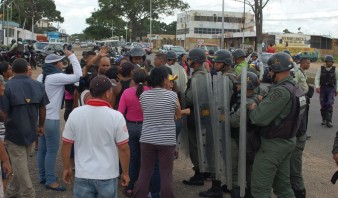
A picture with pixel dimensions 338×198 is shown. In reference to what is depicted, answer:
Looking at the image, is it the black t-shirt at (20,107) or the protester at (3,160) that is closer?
the protester at (3,160)

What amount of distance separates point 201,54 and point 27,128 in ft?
8.08

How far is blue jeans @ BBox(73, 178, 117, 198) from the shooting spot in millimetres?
3543

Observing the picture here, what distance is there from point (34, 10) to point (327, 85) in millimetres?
68459

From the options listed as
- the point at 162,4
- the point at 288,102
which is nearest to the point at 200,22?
the point at 162,4

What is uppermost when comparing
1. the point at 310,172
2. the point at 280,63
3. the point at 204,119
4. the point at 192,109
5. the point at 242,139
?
the point at 280,63

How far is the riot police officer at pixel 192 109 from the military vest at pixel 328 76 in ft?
18.9

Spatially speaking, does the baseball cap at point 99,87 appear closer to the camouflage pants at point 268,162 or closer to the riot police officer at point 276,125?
the riot police officer at point 276,125

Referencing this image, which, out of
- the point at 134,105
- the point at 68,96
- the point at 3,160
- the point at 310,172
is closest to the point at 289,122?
the point at 134,105

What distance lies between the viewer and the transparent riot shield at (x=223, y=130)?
4.84 m

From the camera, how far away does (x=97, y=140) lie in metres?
3.52

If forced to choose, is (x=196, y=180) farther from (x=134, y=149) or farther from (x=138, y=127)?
(x=138, y=127)

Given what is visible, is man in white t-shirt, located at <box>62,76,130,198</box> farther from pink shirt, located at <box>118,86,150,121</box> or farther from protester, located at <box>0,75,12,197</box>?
pink shirt, located at <box>118,86,150,121</box>

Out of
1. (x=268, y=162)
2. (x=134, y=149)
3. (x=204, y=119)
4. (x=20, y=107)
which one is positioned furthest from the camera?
(x=204, y=119)

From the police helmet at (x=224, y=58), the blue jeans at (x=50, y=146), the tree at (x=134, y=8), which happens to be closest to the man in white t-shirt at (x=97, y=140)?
the blue jeans at (x=50, y=146)
